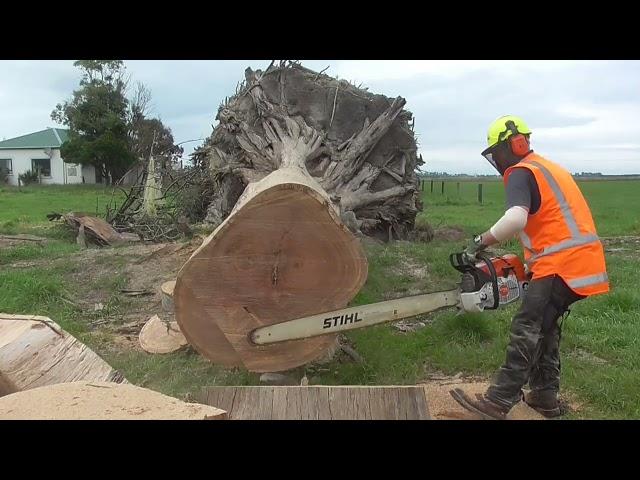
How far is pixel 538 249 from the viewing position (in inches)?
148

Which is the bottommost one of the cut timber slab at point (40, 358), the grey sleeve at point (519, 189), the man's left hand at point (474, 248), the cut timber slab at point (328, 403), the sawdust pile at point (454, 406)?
the sawdust pile at point (454, 406)

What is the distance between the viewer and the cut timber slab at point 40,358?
11.5 feet

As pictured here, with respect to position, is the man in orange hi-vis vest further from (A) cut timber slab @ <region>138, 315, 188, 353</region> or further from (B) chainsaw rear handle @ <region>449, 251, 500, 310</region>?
(A) cut timber slab @ <region>138, 315, 188, 353</region>

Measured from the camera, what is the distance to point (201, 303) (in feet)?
12.9

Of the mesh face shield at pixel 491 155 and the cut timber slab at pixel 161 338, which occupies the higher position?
the mesh face shield at pixel 491 155

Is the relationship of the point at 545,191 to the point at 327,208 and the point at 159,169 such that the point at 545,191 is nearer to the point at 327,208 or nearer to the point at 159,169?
the point at 327,208

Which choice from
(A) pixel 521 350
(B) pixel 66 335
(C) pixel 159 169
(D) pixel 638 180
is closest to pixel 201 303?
(B) pixel 66 335

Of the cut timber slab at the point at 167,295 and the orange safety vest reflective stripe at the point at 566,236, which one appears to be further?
the cut timber slab at the point at 167,295

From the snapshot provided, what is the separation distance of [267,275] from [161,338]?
1.96 m

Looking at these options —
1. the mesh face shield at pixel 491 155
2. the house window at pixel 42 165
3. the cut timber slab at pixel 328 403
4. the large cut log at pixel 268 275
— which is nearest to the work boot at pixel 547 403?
the cut timber slab at pixel 328 403

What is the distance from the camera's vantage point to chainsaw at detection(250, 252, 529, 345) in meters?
3.77

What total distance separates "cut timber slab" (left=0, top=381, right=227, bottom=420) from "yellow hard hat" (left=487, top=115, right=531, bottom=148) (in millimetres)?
2400

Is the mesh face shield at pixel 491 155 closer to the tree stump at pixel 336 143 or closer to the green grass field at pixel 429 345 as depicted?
the green grass field at pixel 429 345

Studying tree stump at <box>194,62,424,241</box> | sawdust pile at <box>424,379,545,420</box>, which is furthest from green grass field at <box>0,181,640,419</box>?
tree stump at <box>194,62,424,241</box>
